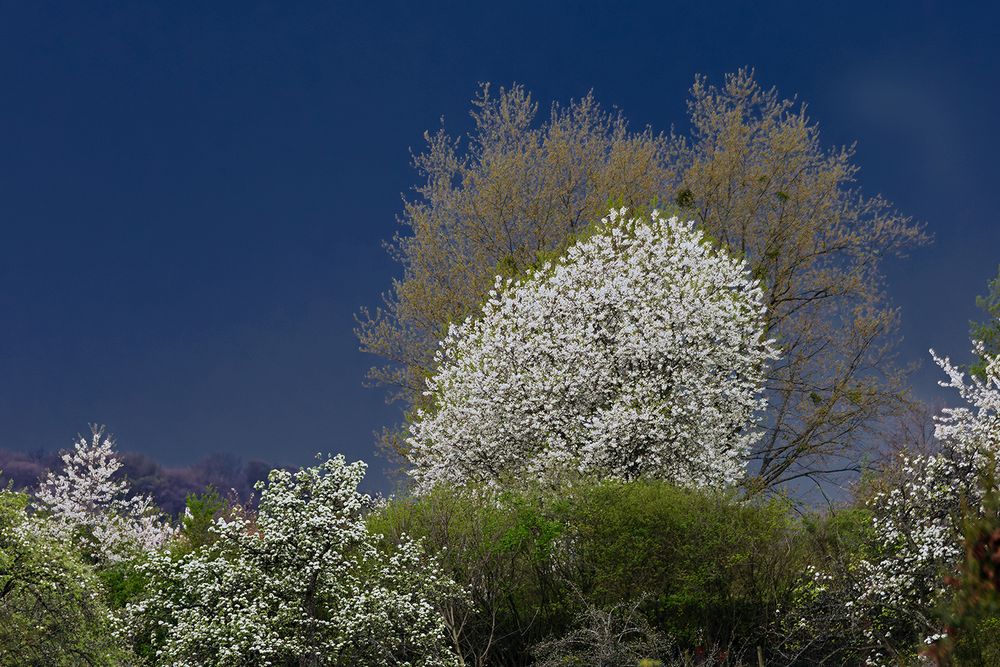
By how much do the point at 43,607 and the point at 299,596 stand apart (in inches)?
99.4

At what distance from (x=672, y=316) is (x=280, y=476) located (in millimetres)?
7954

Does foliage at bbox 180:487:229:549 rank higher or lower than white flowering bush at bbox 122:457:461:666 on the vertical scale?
higher

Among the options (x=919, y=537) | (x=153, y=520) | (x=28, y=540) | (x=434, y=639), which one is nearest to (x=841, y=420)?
(x=919, y=537)

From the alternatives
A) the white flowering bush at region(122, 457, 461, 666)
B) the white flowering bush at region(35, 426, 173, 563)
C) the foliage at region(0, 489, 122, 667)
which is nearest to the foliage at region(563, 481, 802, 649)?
the white flowering bush at region(122, 457, 461, 666)

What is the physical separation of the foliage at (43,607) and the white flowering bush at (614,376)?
24.6 feet

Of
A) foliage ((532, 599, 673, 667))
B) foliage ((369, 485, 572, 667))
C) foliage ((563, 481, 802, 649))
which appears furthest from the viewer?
foliage ((369, 485, 572, 667))

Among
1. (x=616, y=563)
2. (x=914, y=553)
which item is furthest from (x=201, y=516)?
(x=914, y=553)

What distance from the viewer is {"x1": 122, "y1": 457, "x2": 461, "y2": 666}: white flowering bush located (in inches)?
374

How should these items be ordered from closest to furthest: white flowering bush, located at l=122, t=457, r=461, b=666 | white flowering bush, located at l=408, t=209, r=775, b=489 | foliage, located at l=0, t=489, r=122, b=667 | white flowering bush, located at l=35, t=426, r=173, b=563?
1. foliage, located at l=0, t=489, r=122, b=667
2. white flowering bush, located at l=122, t=457, r=461, b=666
3. white flowering bush, located at l=408, t=209, r=775, b=489
4. white flowering bush, located at l=35, t=426, r=173, b=563

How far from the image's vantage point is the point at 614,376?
A: 52.7 ft

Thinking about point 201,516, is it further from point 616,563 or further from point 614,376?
point 616,563

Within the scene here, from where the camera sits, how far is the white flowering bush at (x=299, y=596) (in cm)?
951

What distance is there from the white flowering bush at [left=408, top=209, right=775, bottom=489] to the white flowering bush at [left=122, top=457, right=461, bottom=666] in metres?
4.78

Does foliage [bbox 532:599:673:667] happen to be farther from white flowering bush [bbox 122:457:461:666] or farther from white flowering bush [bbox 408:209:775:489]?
white flowering bush [bbox 408:209:775:489]
